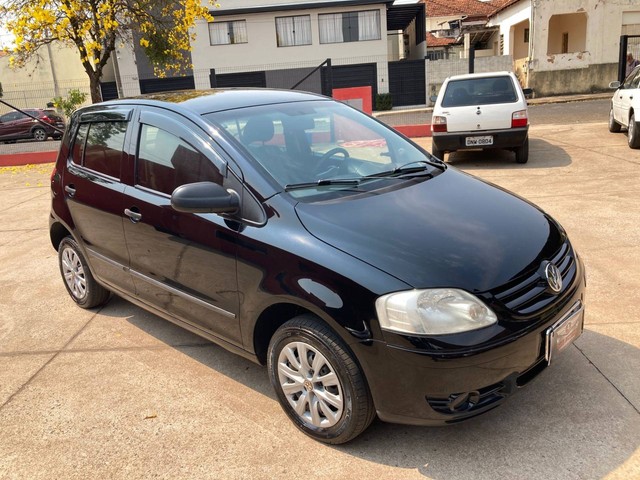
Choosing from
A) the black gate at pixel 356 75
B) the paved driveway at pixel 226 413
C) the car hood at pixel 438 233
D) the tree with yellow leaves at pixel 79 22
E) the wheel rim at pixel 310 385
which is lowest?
the paved driveway at pixel 226 413

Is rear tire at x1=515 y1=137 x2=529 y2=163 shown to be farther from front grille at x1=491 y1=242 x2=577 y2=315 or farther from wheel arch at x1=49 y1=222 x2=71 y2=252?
wheel arch at x1=49 y1=222 x2=71 y2=252

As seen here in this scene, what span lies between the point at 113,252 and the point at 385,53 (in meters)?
27.0

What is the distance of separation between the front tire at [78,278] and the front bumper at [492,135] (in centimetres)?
653

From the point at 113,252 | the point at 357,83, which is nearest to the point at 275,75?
the point at 357,83

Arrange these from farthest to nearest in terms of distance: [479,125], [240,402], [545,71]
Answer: [545,71], [479,125], [240,402]

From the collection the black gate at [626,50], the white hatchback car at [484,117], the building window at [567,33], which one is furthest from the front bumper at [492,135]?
the building window at [567,33]

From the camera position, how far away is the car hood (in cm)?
249

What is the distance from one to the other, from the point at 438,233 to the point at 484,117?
281 inches

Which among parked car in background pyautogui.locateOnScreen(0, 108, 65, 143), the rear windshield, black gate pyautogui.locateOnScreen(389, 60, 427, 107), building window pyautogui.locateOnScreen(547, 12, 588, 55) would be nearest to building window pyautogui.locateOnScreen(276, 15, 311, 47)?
black gate pyautogui.locateOnScreen(389, 60, 427, 107)

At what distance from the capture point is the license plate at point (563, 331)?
103 inches

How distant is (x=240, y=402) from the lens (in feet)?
10.6

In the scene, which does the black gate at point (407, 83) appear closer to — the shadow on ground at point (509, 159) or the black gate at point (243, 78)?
the black gate at point (243, 78)

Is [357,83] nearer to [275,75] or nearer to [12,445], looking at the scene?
[275,75]

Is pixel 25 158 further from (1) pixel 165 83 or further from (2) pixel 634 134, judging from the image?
(1) pixel 165 83
